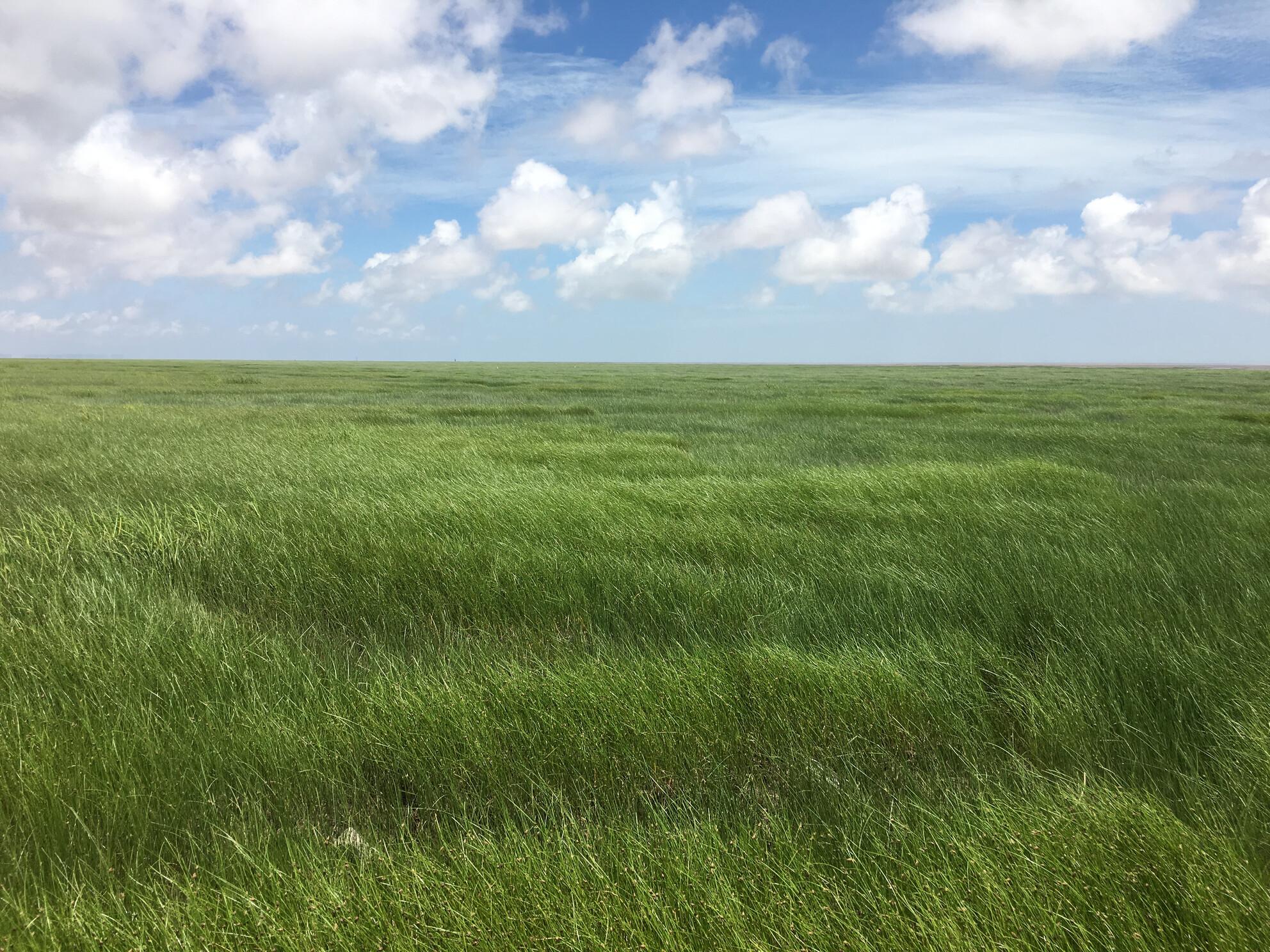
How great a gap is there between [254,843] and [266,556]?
344 centimetres

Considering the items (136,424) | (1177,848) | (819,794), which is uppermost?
(136,424)

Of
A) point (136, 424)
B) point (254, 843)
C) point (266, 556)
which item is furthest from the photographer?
point (136, 424)

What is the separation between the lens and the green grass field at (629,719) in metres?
1.93

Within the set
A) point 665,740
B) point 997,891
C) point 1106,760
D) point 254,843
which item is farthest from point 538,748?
point 1106,760

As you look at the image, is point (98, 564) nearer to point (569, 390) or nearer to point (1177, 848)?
point (1177, 848)

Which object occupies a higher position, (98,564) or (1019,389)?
(1019,389)

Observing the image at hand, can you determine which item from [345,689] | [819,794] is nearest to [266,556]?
[345,689]

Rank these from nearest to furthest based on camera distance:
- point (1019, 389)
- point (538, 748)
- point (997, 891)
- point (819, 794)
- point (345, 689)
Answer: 1. point (997, 891)
2. point (819, 794)
3. point (538, 748)
4. point (345, 689)
5. point (1019, 389)

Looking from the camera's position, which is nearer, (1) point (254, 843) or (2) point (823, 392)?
(1) point (254, 843)

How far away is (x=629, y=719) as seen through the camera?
304cm

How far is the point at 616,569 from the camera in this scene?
5.09m

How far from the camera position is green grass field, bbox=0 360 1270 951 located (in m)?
1.93

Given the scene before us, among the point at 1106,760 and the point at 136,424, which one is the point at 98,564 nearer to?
the point at 1106,760

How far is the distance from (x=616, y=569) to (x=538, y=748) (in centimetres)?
227
